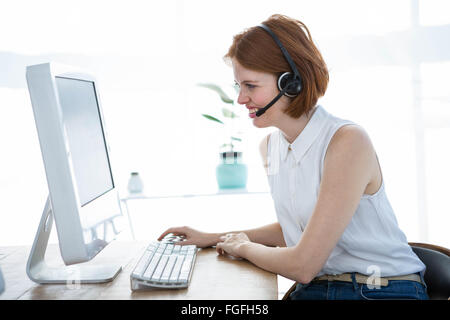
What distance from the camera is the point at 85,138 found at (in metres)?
0.95

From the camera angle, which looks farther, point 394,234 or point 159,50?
point 159,50

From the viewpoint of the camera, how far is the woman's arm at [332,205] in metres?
0.95

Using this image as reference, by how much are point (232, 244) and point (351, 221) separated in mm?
303

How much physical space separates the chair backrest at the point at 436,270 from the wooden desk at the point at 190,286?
0.42 metres

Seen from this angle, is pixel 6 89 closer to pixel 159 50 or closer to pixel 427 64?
pixel 159 50

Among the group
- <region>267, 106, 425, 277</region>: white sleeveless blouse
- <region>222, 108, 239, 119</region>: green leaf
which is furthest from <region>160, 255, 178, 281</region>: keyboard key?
<region>222, 108, 239, 119</region>: green leaf

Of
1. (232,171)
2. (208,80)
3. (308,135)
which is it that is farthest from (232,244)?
(208,80)

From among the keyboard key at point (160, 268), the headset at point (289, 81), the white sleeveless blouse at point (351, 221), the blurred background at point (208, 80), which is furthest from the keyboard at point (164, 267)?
the blurred background at point (208, 80)

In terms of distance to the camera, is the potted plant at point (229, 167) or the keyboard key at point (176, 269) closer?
the keyboard key at point (176, 269)

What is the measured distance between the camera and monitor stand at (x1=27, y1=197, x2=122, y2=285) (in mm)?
968

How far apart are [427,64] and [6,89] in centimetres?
281

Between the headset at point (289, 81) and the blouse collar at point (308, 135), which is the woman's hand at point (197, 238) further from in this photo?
the headset at point (289, 81)
